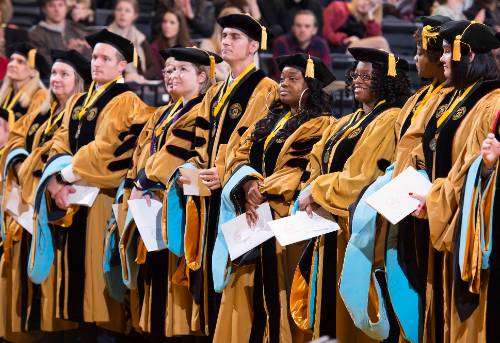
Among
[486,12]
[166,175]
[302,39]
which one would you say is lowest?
[166,175]

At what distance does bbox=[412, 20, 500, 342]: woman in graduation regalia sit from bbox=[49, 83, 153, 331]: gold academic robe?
102 inches

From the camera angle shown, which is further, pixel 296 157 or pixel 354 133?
pixel 296 157

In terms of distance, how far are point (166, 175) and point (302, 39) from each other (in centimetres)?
341

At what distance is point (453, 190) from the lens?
4.82 m

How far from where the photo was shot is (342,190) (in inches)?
217

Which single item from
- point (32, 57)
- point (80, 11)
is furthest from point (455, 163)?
point (80, 11)

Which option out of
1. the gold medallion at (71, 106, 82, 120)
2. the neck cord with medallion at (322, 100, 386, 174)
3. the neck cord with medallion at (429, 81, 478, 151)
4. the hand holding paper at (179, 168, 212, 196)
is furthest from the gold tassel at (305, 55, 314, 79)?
the gold medallion at (71, 106, 82, 120)

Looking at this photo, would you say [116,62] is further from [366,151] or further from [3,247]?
[366,151]

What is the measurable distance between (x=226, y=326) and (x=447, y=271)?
1.61 meters

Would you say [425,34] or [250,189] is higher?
[425,34]

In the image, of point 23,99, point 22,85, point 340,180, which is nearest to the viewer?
point 340,180

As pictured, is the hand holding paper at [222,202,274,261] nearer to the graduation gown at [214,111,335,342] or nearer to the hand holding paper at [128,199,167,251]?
the graduation gown at [214,111,335,342]

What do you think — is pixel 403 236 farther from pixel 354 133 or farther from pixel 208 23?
pixel 208 23

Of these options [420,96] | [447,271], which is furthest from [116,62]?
[447,271]
